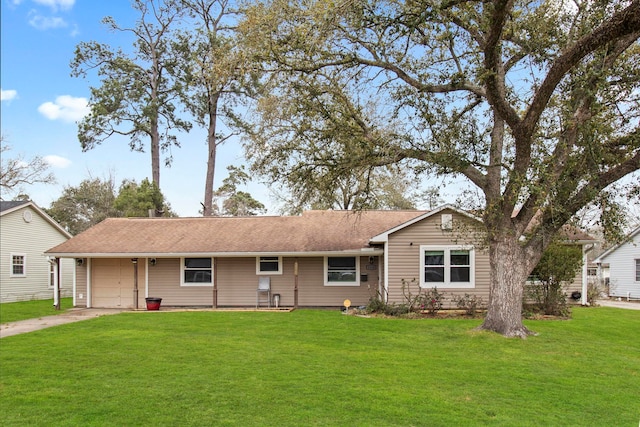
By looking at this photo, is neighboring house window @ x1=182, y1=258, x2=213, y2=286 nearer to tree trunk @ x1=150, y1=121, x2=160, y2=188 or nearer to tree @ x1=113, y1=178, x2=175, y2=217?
tree @ x1=113, y1=178, x2=175, y2=217

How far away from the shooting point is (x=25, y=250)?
22547 millimetres

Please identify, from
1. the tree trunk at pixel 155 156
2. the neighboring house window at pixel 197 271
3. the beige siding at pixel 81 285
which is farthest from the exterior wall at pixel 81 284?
the tree trunk at pixel 155 156

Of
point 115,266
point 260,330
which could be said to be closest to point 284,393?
point 260,330

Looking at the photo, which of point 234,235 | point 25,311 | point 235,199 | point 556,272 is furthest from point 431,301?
point 235,199

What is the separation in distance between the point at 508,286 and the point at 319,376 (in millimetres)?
5736

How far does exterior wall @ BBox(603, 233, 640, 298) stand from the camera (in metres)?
24.1

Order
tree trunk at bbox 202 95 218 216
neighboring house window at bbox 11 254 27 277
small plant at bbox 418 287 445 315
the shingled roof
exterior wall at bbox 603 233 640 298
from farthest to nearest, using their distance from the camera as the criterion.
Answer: tree trunk at bbox 202 95 218 216 < exterior wall at bbox 603 233 640 298 < neighboring house window at bbox 11 254 27 277 < the shingled roof < small plant at bbox 418 287 445 315

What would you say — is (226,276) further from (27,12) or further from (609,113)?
(609,113)

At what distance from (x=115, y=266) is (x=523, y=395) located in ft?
53.0

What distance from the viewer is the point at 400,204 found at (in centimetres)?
3512

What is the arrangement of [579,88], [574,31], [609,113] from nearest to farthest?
[579,88], [574,31], [609,113]

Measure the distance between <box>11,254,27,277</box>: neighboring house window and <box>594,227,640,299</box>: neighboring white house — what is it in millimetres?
29284

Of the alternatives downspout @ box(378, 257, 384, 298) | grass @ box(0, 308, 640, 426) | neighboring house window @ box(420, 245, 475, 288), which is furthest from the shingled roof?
grass @ box(0, 308, 640, 426)

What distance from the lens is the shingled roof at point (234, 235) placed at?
17.2 meters
